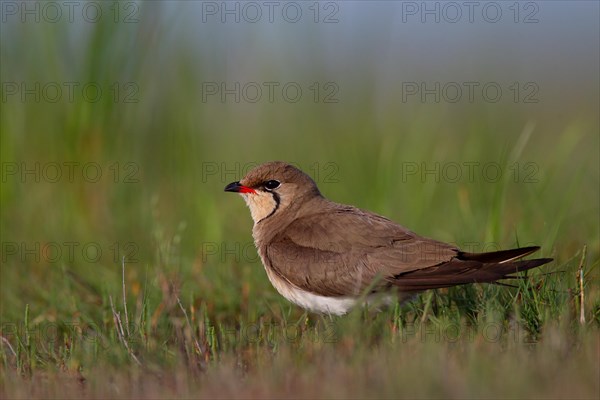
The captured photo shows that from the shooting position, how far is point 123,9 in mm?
7605

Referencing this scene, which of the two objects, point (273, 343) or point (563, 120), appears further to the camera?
point (563, 120)

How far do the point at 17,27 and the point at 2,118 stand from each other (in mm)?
849

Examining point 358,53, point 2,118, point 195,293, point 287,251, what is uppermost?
point 358,53

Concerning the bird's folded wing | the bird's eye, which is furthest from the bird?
the bird's eye

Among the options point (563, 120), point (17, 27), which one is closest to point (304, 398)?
point (17, 27)

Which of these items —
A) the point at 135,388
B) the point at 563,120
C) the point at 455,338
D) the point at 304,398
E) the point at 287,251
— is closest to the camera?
the point at 304,398

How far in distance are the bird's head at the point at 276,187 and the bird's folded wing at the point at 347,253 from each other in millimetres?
385

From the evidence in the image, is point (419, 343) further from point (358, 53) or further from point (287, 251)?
point (358, 53)

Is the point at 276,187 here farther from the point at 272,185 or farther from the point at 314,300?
the point at 314,300

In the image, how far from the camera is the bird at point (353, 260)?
4.62 metres

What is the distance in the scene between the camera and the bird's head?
225 inches

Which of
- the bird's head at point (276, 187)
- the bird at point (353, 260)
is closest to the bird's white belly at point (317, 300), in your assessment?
the bird at point (353, 260)

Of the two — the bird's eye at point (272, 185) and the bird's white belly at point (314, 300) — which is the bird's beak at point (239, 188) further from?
the bird's white belly at point (314, 300)

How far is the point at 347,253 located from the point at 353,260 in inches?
2.4
